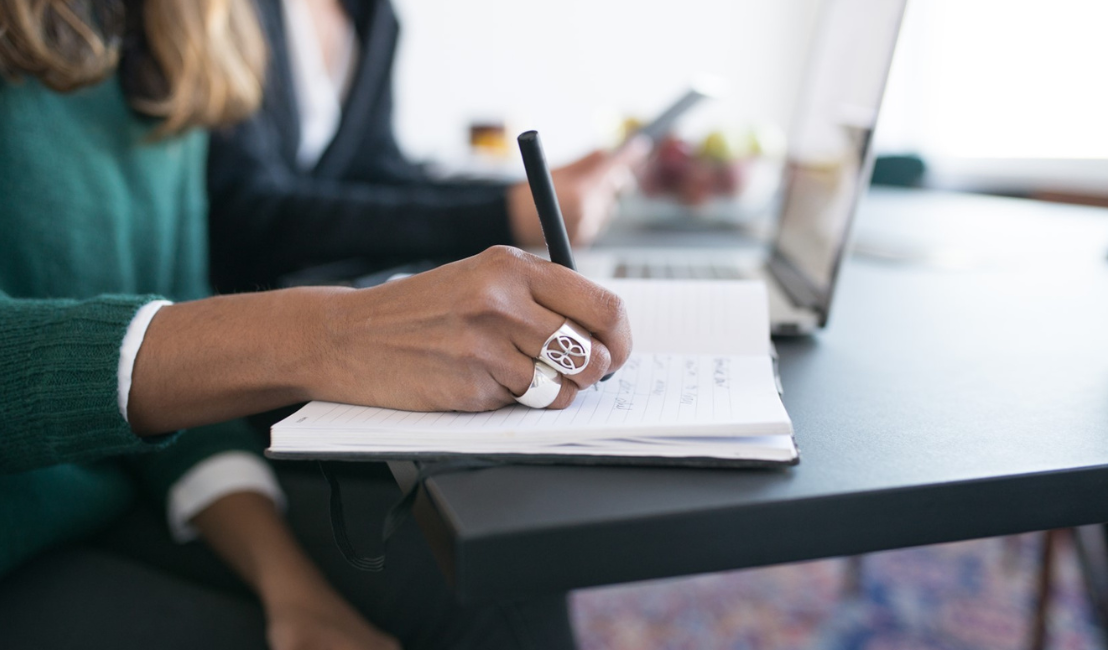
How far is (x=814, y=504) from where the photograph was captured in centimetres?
31

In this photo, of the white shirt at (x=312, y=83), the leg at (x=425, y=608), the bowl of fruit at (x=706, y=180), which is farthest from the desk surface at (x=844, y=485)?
the white shirt at (x=312, y=83)

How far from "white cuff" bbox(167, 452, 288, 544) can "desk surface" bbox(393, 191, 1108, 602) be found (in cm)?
38

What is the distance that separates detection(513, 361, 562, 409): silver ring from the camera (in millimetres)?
373

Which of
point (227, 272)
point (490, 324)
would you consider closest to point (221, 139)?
point (227, 272)

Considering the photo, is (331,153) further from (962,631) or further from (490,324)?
(962,631)

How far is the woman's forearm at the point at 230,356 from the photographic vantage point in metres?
0.40

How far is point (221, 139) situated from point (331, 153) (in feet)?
1.11

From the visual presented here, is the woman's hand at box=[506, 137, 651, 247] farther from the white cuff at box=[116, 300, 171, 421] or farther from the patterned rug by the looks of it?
the patterned rug

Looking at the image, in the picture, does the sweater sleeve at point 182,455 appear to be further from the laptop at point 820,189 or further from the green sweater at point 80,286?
the laptop at point 820,189

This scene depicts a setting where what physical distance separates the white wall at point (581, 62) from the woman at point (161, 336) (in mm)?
3058

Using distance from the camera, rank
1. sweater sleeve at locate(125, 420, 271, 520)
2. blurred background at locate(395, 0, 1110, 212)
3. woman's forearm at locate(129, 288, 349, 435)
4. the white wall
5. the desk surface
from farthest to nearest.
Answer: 1. the white wall
2. blurred background at locate(395, 0, 1110, 212)
3. sweater sleeve at locate(125, 420, 271, 520)
4. woman's forearm at locate(129, 288, 349, 435)
5. the desk surface

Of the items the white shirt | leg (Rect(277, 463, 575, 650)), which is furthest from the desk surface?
the white shirt

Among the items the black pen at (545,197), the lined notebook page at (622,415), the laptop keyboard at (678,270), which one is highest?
the black pen at (545,197)

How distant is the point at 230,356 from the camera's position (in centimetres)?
41
